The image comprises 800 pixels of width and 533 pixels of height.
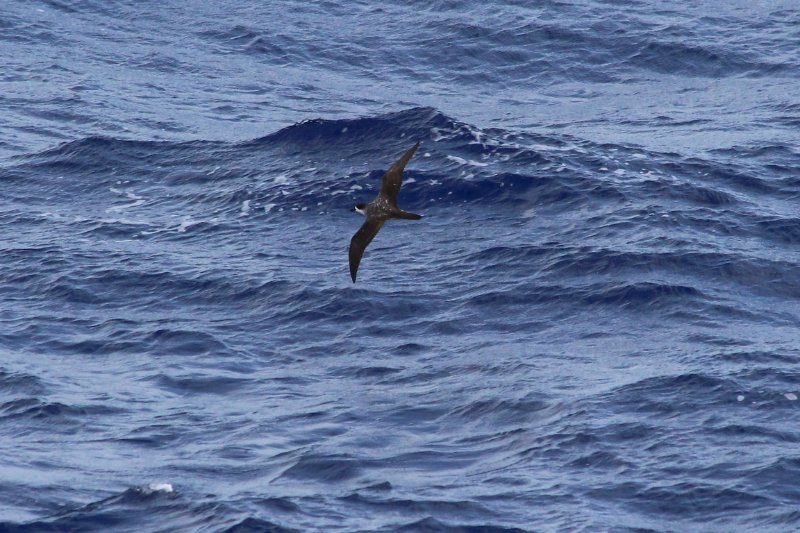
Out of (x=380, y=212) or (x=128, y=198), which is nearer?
(x=380, y=212)

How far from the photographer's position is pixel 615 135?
41.2 m

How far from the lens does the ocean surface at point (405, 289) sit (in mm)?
23719

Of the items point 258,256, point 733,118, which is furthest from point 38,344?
point 733,118

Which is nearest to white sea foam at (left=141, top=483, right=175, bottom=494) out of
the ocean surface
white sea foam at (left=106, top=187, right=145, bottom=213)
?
the ocean surface

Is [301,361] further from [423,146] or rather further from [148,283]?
[423,146]

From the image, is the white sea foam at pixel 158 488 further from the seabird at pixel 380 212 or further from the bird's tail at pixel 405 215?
the bird's tail at pixel 405 215

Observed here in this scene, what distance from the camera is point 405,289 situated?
31328 mm

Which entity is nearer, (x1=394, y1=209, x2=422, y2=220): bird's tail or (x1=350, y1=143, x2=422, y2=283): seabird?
(x1=394, y1=209, x2=422, y2=220): bird's tail

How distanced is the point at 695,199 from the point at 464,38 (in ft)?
55.8

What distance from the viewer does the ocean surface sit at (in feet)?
77.8

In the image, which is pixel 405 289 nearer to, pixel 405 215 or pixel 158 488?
pixel 405 215

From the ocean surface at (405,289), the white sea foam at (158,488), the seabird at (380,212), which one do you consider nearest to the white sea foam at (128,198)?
the ocean surface at (405,289)

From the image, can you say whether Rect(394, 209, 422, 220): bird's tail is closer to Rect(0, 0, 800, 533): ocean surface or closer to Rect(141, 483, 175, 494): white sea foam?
Rect(0, 0, 800, 533): ocean surface

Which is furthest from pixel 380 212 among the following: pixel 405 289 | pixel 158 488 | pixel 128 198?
pixel 128 198
